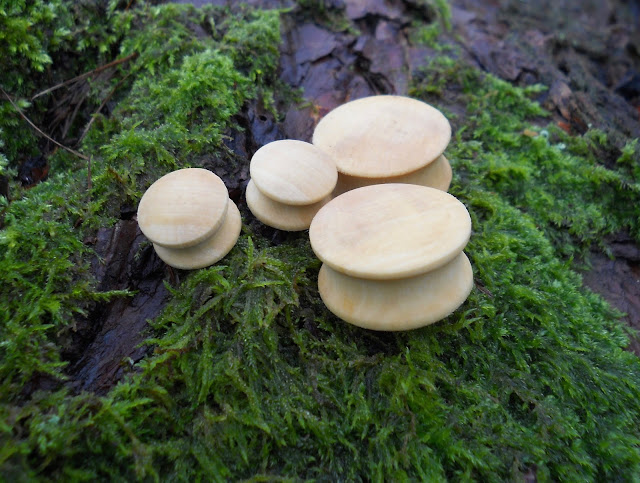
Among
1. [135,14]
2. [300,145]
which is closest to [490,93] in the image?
→ [300,145]

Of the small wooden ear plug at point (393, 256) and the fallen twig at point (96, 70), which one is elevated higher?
the fallen twig at point (96, 70)

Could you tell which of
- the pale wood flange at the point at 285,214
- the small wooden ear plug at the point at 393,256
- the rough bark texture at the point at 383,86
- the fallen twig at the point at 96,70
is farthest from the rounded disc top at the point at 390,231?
the fallen twig at the point at 96,70

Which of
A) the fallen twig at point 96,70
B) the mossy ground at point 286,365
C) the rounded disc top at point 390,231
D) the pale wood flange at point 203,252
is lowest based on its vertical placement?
the mossy ground at point 286,365

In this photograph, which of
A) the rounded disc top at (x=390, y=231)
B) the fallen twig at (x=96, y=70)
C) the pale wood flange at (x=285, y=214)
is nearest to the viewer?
the rounded disc top at (x=390, y=231)

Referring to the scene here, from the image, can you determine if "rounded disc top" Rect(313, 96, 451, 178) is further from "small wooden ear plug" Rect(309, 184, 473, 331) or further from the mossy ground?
the mossy ground

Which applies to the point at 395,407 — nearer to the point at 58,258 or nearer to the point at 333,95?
the point at 58,258

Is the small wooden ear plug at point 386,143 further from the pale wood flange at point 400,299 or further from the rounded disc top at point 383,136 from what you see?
the pale wood flange at point 400,299

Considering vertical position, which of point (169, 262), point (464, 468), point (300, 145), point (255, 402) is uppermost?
point (300, 145)
